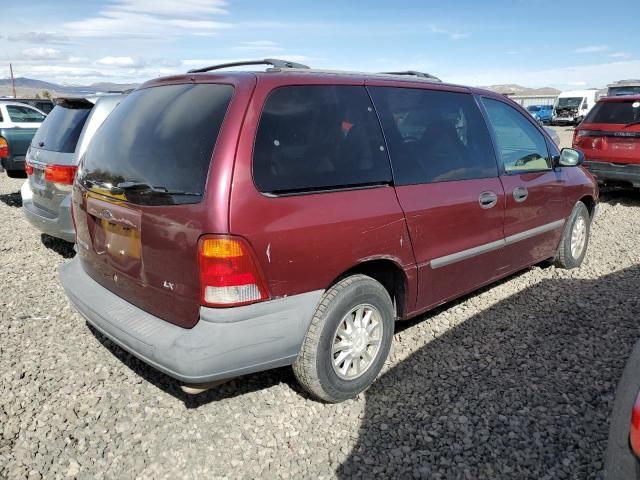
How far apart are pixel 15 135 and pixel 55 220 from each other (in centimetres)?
662

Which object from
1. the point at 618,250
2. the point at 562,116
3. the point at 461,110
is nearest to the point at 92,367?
the point at 461,110

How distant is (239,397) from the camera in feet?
10.1

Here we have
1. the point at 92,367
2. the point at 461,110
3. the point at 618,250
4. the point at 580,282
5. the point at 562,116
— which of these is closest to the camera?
the point at 92,367

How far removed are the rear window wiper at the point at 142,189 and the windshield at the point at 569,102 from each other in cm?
3882

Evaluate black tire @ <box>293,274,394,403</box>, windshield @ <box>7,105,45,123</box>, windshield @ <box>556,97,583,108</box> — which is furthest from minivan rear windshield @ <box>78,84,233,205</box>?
windshield @ <box>556,97,583,108</box>

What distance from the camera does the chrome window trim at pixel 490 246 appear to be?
11.1ft

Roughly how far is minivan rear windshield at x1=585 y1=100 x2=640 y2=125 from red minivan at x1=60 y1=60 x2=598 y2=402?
20.3 ft

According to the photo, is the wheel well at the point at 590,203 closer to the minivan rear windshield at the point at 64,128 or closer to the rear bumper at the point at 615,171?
the rear bumper at the point at 615,171

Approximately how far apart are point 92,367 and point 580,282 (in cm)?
432

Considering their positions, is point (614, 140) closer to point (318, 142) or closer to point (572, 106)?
point (318, 142)

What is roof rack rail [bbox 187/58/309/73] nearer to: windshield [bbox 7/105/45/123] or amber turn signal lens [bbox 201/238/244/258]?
amber turn signal lens [bbox 201/238/244/258]

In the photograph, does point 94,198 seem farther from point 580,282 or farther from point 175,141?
point 580,282

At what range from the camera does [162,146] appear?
8.58 feet

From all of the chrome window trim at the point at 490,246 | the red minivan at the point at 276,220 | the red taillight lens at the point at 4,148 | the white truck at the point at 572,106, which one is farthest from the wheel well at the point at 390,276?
the white truck at the point at 572,106
